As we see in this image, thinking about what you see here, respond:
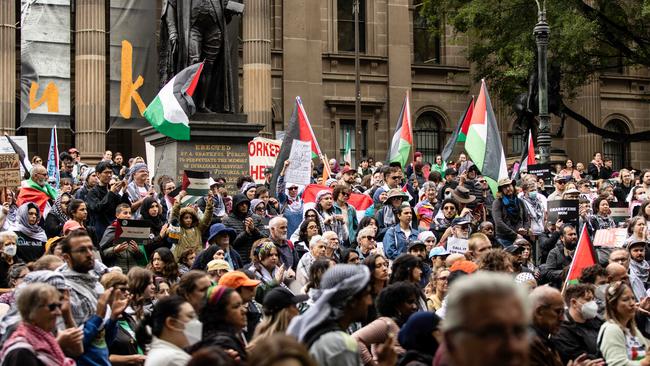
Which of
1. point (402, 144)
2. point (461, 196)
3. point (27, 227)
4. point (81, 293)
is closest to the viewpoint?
point (81, 293)

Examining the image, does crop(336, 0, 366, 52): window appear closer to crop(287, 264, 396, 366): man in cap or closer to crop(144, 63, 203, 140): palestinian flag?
crop(144, 63, 203, 140): palestinian flag

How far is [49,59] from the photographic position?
36094 mm

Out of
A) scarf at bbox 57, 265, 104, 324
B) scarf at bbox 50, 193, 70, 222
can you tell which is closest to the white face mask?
scarf at bbox 50, 193, 70, 222

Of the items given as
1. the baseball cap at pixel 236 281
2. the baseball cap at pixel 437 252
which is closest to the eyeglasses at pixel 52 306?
the baseball cap at pixel 236 281

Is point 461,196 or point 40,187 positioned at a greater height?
point 40,187

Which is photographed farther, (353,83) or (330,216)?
(353,83)

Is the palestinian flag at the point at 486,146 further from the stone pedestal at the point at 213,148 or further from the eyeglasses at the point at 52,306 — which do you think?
the eyeglasses at the point at 52,306

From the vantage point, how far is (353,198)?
1814 centimetres

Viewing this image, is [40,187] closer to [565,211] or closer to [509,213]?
[509,213]

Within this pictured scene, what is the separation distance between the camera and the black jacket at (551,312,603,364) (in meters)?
9.34

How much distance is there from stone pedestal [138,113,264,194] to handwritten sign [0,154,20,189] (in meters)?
3.06

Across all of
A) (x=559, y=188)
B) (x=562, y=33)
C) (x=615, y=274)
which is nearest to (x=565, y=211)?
(x=559, y=188)

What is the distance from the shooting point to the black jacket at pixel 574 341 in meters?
9.34

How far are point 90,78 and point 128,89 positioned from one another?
1348mm
